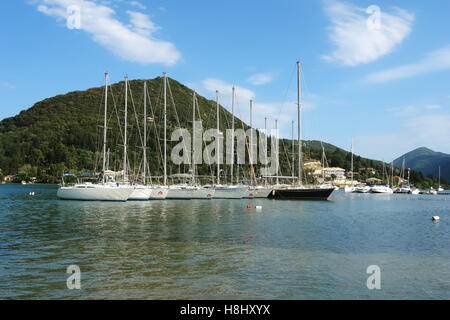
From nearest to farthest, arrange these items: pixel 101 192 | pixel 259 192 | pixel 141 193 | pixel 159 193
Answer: pixel 101 192, pixel 141 193, pixel 159 193, pixel 259 192


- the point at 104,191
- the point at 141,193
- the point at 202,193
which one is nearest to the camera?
the point at 104,191

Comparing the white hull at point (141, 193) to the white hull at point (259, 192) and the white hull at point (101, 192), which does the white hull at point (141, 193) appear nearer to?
the white hull at point (101, 192)

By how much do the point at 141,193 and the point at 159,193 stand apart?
450cm

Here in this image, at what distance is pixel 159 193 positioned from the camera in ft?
201

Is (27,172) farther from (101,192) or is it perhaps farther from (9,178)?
(101,192)

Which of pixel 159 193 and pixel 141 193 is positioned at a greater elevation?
pixel 141 193

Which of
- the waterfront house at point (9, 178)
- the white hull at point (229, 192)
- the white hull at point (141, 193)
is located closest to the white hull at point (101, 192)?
the white hull at point (141, 193)

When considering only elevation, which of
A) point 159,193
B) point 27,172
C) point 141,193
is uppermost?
point 27,172

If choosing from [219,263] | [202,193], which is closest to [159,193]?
[202,193]

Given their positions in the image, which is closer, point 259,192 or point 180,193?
point 180,193

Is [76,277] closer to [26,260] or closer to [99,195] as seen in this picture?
[26,260]

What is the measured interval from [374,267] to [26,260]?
15738 mm

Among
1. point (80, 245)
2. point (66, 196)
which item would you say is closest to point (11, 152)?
point (66, 196)

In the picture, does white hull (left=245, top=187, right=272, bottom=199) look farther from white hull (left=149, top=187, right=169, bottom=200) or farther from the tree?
the tree
